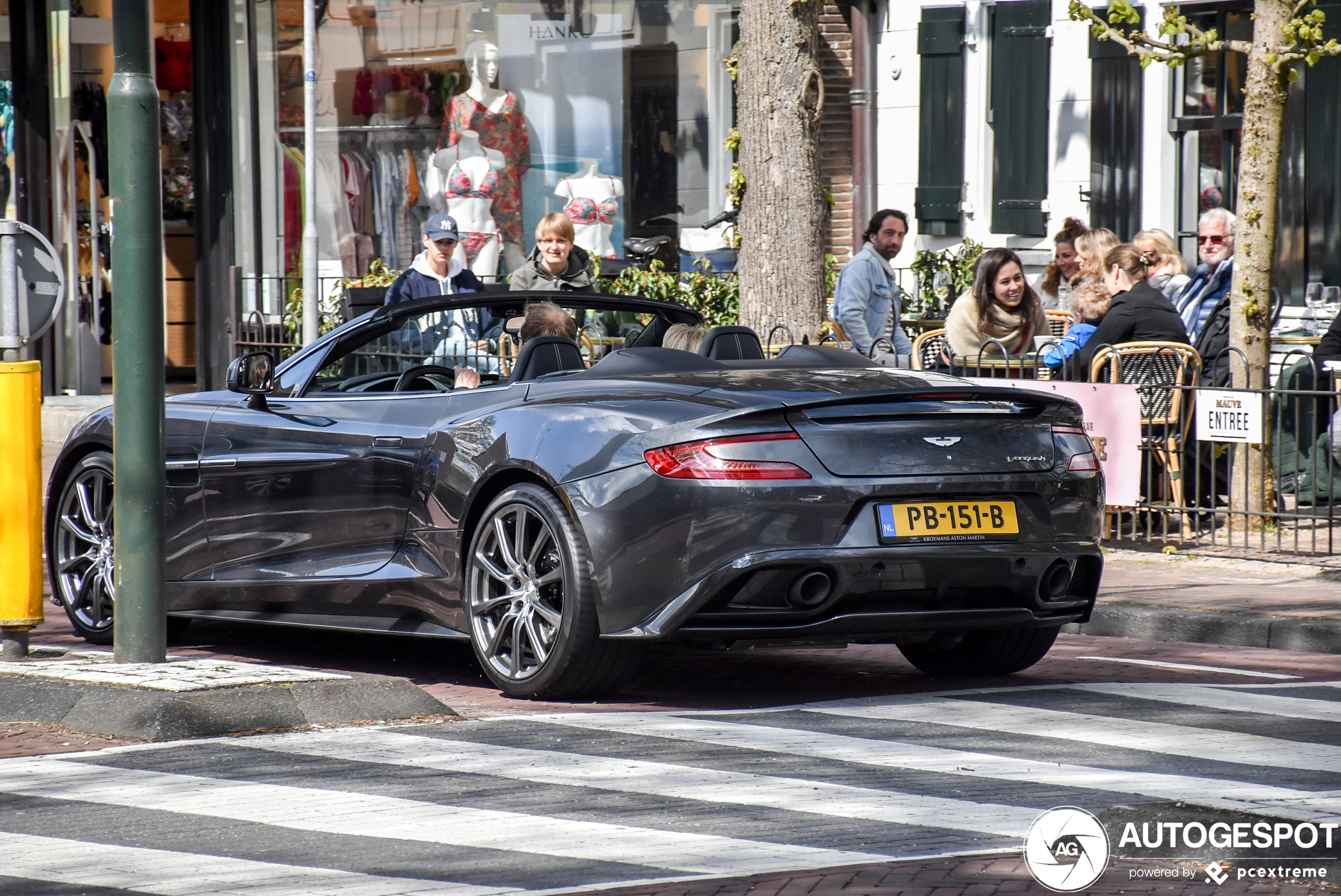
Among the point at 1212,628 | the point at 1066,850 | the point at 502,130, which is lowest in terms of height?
the point at 1212,628

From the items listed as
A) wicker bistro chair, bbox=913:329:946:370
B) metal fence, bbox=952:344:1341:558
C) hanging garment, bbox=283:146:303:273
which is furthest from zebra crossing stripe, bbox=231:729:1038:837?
hanging garment, bbox=283:146:303:273

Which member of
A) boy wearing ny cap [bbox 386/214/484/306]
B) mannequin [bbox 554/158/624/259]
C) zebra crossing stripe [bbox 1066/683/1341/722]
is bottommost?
zebra crossing stripe [bbox 1066/683/1341/722]

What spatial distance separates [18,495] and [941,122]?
11.3m

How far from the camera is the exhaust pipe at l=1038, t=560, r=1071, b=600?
6816 mm

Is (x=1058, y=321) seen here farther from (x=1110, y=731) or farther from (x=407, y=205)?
(x=1110, y=731)

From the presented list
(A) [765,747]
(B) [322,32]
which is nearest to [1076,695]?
(A) [765,747]

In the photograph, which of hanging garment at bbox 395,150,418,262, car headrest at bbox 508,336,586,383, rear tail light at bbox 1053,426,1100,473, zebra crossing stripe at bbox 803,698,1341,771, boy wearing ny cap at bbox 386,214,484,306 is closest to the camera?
zebra crossing stripe at bbox 803,698,1341,771

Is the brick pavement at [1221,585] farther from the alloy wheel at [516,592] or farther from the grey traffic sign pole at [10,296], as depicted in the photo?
the grey traffic sign pole at [10,296]

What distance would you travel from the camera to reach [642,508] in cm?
645


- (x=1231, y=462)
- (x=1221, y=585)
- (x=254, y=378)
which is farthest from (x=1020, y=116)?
(x=254, y=378)

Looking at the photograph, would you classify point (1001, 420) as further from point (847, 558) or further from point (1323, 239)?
point (1323, 239)

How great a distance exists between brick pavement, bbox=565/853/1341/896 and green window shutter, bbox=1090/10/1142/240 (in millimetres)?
12090

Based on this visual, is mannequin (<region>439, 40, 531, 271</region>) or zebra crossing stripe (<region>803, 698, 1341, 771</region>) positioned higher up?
mannequin (<region>439, 40, 531, 271</region>)

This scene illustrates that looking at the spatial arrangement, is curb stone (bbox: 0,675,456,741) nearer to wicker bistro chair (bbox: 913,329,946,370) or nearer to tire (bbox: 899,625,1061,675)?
tire (bbox: 899,625,1061,675)
